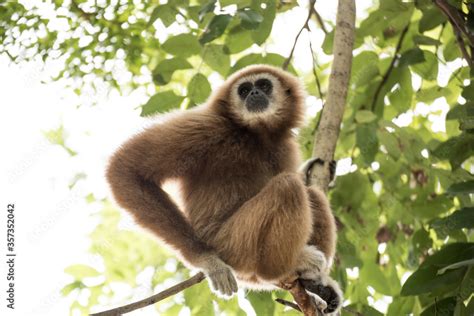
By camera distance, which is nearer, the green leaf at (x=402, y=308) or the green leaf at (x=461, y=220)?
the green leaf at (x=461, y=220)

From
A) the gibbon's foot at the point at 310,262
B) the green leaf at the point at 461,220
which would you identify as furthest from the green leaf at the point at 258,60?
the green leaf at the point at 461,220

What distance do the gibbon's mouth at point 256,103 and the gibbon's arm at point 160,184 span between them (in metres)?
0.71

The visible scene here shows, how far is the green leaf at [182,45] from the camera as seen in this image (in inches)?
178

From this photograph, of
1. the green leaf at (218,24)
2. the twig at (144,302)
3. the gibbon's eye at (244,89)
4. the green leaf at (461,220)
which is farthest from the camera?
the gibbon's eye at (244,89)

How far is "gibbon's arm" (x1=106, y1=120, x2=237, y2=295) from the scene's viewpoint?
3889 mm

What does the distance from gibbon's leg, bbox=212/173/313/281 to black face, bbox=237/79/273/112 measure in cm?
107

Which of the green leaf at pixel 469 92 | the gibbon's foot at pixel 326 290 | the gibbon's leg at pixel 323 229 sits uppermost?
the green leaf at pixel 469 92

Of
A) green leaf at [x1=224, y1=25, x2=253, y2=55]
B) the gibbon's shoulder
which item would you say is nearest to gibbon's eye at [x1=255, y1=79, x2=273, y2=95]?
green leaf at [x1=224, y1=25, x2=253, y2=55]

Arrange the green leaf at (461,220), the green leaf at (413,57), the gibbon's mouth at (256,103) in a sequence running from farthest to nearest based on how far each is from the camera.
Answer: the gibbon's mouth at (256,103) < the green leaf at (413,57) < the green leaf at (461,220)

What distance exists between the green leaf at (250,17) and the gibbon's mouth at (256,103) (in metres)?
1.09

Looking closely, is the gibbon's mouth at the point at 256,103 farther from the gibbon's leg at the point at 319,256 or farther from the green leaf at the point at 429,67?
the green leaf at the point at 429,67

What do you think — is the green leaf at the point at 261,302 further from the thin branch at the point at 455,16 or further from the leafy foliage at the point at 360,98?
the thin branch at the point at 455,16

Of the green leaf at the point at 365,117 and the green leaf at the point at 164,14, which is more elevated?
the green leaf at the point at 164,14

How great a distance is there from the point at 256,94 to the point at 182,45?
2.37 feet
